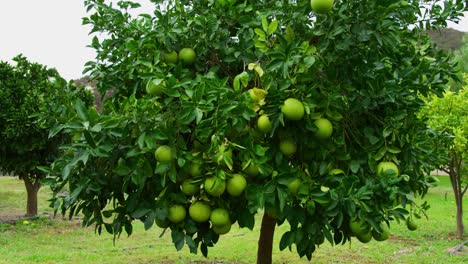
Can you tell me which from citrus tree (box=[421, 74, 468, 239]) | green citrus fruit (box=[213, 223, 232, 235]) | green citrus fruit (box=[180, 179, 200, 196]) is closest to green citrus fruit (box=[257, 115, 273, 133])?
green citrus fruit (box=[180, 179, 200, 196])

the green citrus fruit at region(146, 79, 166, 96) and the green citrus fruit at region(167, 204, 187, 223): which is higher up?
the green citrus fruit at region(146, 79, 166, 96)

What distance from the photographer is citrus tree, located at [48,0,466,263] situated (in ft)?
7.66

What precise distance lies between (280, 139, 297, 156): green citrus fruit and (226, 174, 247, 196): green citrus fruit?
28cm

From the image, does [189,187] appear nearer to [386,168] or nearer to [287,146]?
[287,146]

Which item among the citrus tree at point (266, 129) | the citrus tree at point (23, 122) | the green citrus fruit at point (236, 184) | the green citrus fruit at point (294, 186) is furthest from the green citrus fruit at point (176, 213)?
the citrus tree at point (23, 122)

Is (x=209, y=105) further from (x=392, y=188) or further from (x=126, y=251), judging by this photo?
(x=126, y=251)

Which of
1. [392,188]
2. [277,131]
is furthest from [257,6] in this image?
[392,188]

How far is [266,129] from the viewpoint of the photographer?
2422 mm

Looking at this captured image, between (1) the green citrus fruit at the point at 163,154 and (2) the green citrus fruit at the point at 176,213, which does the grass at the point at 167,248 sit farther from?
(1) the green citrus fruit at the point at 163,154

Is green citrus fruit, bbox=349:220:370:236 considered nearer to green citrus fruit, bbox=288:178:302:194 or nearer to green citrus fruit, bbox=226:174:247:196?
green citrus fruit, bbox=288:178:302:194

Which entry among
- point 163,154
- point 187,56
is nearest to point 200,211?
point 163,154

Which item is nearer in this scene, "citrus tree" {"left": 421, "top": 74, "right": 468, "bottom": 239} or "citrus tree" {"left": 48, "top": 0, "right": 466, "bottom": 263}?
"citrus tree" {"left": 48, "top": 0, "right": 466, "bottom": 263}

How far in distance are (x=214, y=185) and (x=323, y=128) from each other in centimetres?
61

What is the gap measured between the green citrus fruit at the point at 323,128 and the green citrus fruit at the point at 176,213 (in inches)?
29.5
